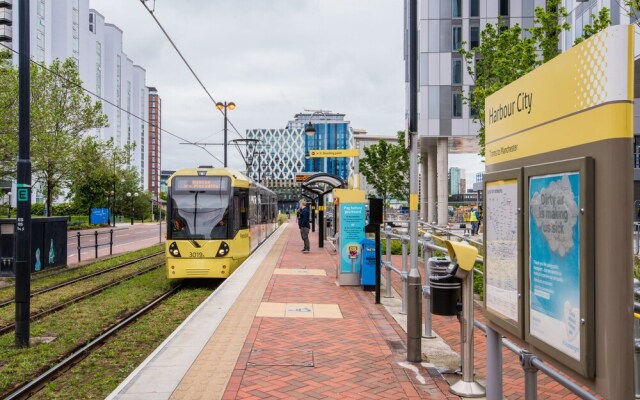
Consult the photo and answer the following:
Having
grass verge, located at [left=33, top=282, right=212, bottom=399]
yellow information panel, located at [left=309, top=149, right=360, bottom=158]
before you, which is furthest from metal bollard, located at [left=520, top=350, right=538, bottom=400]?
yellow information panel, located at [left=309, top=149, right=360, bottom=158]

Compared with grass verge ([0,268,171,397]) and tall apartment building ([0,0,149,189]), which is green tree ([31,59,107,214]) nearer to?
tall apartment building ([0,0,149,189])

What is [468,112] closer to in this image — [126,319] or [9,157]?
[9,157]

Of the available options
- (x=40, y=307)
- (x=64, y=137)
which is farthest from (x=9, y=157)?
(x=40, y=307)

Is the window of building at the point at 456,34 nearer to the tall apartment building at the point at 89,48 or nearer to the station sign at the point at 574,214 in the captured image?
the tall apartment building at the point at 89,48

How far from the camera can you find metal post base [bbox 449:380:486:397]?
533 cm

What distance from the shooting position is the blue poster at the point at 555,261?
2801 millimetres

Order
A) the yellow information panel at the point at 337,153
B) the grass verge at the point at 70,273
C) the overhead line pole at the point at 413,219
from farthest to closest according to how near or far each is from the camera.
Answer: the yellow information panel at the point at 337,153, the grass verge at the point at 70,273, the overhead line pole at the point at 413,219

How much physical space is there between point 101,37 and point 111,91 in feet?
34.9

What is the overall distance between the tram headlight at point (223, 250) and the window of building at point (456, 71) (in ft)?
105

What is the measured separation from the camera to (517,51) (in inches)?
647

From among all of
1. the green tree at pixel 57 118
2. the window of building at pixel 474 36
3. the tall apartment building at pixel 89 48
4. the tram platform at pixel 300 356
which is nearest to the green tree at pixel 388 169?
the window of building at pixel 474 36

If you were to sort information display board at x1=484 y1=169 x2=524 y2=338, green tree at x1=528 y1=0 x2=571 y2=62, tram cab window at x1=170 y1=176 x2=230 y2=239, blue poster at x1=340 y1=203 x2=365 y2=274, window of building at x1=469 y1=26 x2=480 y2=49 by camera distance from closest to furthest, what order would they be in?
information display board at x1=484 y1=169 x2=524 y2=338
blue poster at x1=340 y1=203 x2=365 y2=274
tram cab window at x1=170 y1=176 x2=230 y2=239
green tree at x1=528 y1=0 x2=571 y2=62
window of building at x1=469 y1=26 x2=480 y2=49

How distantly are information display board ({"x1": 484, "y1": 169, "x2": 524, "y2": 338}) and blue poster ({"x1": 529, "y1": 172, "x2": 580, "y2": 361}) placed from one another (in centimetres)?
18

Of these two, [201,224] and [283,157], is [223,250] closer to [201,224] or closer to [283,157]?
[201,224]
